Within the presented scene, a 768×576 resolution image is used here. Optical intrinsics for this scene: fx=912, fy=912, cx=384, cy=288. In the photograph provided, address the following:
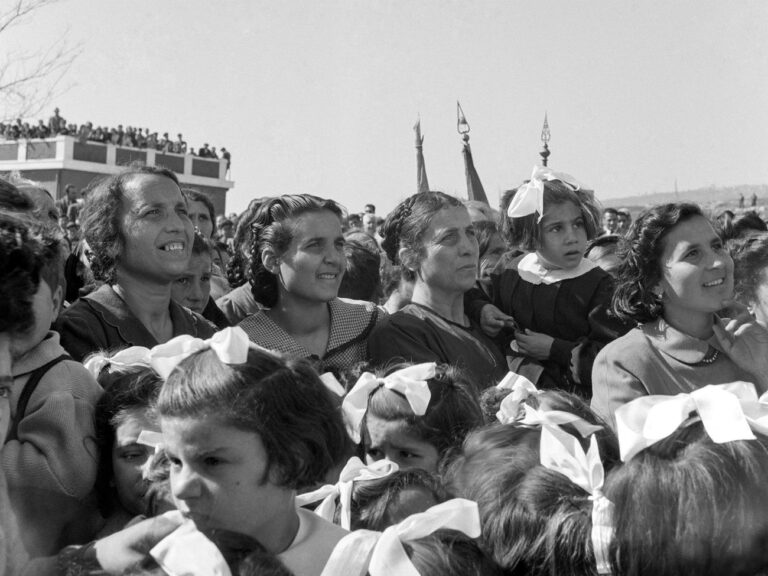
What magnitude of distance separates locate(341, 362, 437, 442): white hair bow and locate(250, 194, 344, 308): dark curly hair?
42.9 inches

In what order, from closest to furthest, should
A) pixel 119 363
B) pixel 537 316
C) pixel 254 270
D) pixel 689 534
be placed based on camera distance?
pixel 689 534 < pixel 119 363 < pixel 254 270 < pixel 537 316

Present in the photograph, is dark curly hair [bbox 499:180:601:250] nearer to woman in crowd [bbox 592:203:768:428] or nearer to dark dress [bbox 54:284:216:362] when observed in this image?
woman in crowd [bbox 592:203:768:428]

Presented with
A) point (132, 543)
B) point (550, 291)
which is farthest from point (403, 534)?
point (550, 291)

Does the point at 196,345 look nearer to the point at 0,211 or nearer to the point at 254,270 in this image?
the point at 0,211

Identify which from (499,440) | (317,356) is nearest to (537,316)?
(317,356)

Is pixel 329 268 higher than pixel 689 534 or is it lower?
higher

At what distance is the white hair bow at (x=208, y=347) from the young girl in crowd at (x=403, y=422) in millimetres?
749

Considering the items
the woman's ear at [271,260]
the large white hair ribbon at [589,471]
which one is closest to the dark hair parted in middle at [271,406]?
the large white hair ribbon at [589,471]

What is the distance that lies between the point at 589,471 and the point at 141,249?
6.62 ft

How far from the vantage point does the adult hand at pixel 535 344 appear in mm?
3711

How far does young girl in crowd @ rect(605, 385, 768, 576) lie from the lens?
4.33ft

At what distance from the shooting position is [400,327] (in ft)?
11.2

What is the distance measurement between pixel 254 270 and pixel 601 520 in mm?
2368

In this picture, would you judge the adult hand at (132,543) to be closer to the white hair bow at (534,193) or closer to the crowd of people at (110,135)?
the white hair bow at (534,193)
